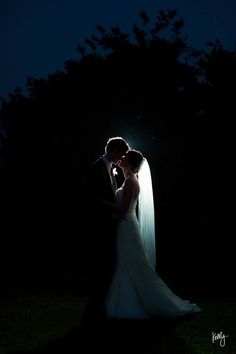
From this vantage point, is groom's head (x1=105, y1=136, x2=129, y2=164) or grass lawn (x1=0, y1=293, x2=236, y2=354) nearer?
grass lawn (x1=0, y1=293, x2=236, y2=354)

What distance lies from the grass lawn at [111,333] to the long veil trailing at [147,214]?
44.1 inches

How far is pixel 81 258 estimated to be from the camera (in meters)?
13.7

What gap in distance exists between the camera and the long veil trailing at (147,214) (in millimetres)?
6930

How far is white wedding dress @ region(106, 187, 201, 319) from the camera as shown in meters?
6.35

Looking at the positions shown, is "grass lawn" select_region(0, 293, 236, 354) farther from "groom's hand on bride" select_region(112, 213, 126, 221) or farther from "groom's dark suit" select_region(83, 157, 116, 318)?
"groom's hand on bride" select_region(112, 213, 126, 221)

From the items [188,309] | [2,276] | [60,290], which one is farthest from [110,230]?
[2,276]

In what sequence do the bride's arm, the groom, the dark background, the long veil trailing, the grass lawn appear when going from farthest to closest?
the dark background < the long veil trailing < the bride's arm < the groom < the grass lawn

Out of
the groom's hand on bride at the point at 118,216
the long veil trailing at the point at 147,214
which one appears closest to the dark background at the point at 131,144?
the long veil trailing at the point at 147,214

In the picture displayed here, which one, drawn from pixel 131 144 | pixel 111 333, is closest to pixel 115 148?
pixel 111 333

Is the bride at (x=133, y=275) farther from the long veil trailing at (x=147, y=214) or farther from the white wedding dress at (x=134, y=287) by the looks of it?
the long veil trailing at (x=147, y=214)

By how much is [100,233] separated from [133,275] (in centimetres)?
73

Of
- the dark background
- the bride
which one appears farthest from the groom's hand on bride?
the dark background

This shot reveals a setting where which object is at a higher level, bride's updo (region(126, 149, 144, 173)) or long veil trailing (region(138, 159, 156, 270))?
bride's updo (region(126, 149, 144, 173))

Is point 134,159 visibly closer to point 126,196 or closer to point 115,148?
point 115,148
